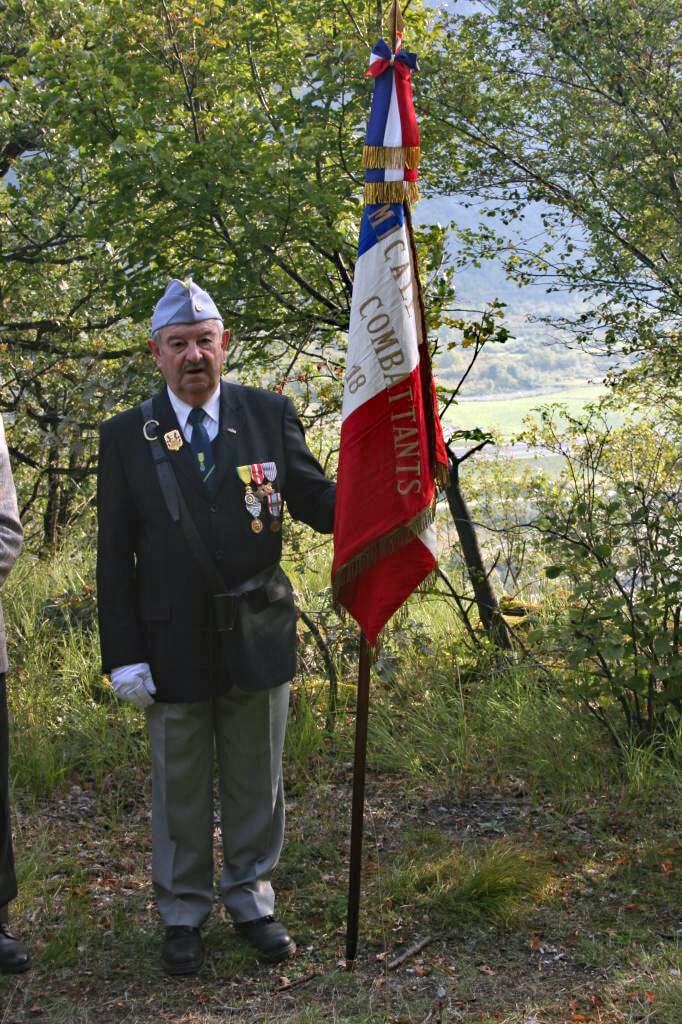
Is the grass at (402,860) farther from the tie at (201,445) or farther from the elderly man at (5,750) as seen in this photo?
the tie at (201,445)

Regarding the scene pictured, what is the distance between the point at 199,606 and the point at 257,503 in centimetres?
39

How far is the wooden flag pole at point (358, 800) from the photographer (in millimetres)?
3484

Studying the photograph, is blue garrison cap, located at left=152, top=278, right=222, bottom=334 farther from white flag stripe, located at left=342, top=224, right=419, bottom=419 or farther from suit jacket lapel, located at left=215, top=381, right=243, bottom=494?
white flag stripe, located at left=342, top=224, right=419, bottom=419

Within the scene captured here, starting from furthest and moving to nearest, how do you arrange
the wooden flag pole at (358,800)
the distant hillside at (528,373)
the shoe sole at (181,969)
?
the distant hillside at (528,373), the shoe sole at (181,969), the wooden flag pole at (358,800)

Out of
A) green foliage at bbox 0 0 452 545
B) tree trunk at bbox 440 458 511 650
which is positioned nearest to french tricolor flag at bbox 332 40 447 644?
green foliage at bbox 0 0 452 545

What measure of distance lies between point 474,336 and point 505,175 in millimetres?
996

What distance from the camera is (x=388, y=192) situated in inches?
135

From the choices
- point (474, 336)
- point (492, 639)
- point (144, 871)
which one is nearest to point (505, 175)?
point (474, 336)

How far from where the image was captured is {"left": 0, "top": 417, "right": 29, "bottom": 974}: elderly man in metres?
3.61

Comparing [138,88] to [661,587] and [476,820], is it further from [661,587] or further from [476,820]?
[476,820]

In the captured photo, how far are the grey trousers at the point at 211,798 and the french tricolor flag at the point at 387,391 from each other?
0.54m

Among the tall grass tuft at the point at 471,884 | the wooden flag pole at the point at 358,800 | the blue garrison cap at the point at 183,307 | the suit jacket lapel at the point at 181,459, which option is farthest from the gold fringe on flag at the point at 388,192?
the tall grass tuft at the point at 471,884

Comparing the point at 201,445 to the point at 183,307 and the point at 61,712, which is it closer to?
the point at 183,307

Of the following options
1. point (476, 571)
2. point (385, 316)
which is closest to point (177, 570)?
point (385, 316)
